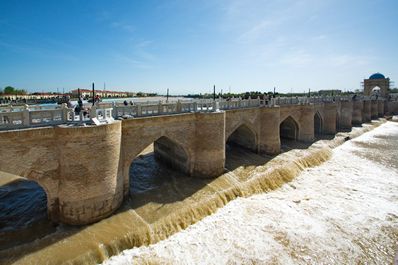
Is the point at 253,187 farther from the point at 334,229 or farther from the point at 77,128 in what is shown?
the point at 77,128

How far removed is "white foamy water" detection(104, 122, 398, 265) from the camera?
8750 millimetres

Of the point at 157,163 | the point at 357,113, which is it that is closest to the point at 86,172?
the point at 157,163

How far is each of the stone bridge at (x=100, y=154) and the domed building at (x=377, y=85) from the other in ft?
174

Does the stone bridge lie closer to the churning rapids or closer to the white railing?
the white railing

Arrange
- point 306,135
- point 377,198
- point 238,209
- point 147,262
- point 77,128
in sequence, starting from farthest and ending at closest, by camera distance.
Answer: point 306,135 → point 377,198 → point 238,209 → point 77,128 → point 147,262

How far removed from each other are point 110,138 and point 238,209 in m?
7.00

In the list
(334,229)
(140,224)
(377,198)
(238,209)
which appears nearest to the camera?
(140,224)

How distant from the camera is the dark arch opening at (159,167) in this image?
13.3 metres

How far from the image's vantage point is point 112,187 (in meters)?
9.93

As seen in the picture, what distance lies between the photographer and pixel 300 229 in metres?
10.5

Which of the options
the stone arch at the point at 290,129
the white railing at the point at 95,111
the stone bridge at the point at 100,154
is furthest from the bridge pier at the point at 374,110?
the stone bridge at the point at 100,154

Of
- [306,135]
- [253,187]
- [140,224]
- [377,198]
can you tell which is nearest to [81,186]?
[140,224]

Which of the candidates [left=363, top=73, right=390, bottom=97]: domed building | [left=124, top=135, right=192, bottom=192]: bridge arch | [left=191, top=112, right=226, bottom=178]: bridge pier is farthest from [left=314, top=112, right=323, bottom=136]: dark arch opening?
[left=363, top=73, right=390, bottom=97]: domed building

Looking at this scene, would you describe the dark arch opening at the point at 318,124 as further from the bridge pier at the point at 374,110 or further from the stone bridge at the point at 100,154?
the bridge pier at the point at 374,110
